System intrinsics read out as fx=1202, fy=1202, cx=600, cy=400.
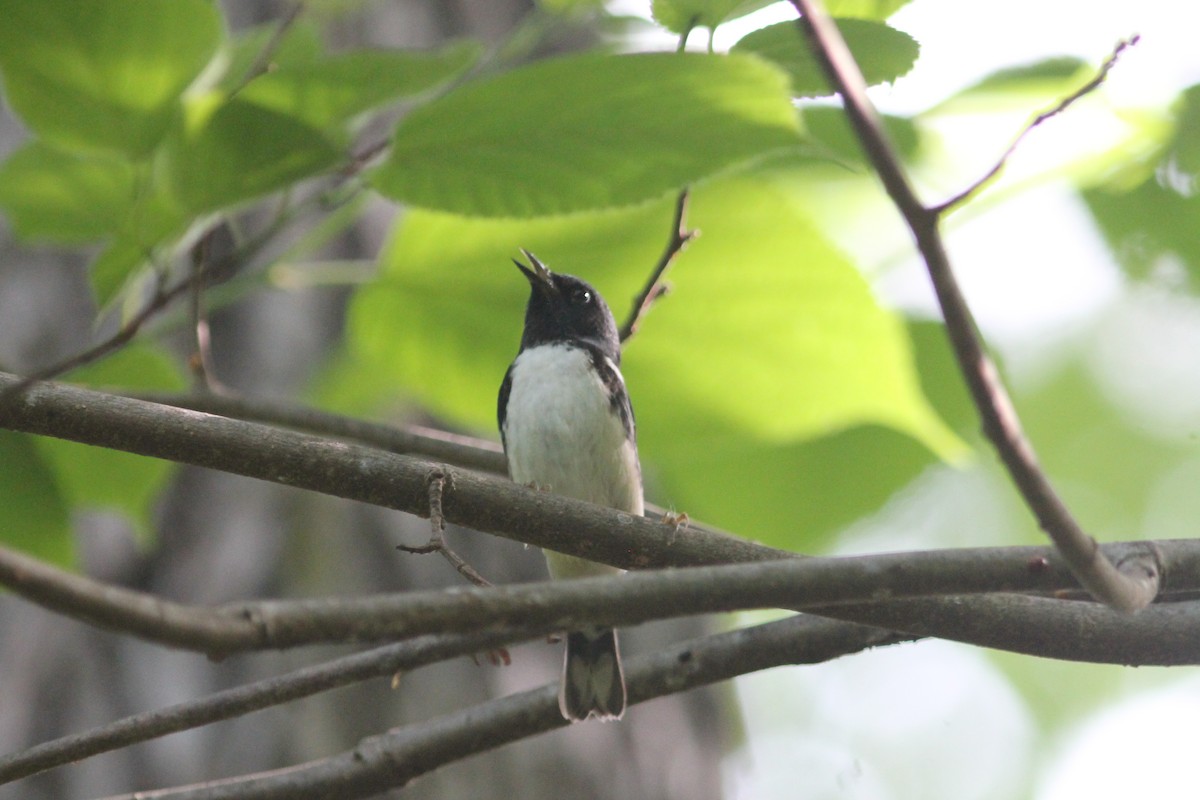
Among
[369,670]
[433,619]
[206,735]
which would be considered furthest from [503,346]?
[206,735]

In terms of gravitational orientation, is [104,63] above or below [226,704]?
above

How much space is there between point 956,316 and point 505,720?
117cm

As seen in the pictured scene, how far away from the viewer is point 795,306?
2494 mm

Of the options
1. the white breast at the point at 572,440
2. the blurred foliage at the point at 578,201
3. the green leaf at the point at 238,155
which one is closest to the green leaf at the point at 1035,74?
the blurred foliage at the point at 578,201

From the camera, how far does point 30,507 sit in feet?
7.07

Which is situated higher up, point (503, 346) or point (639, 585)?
point (503, 346)

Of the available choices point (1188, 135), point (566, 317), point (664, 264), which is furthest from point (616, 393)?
point (1188, 135)

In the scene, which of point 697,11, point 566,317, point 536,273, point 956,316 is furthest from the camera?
point 566,317

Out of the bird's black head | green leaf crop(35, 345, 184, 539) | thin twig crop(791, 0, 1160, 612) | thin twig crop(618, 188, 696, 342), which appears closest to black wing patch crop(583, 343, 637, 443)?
the bird's black head

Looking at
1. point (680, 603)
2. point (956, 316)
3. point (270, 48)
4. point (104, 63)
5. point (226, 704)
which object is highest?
point (270, 48)

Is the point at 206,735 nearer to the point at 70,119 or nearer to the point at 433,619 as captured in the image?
the point at 70,119

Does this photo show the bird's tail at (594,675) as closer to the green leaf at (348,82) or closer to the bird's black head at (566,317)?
the bird's black head at (566,317)

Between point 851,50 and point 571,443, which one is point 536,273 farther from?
point 851,50

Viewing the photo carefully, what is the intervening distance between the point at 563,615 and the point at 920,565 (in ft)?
1.54
